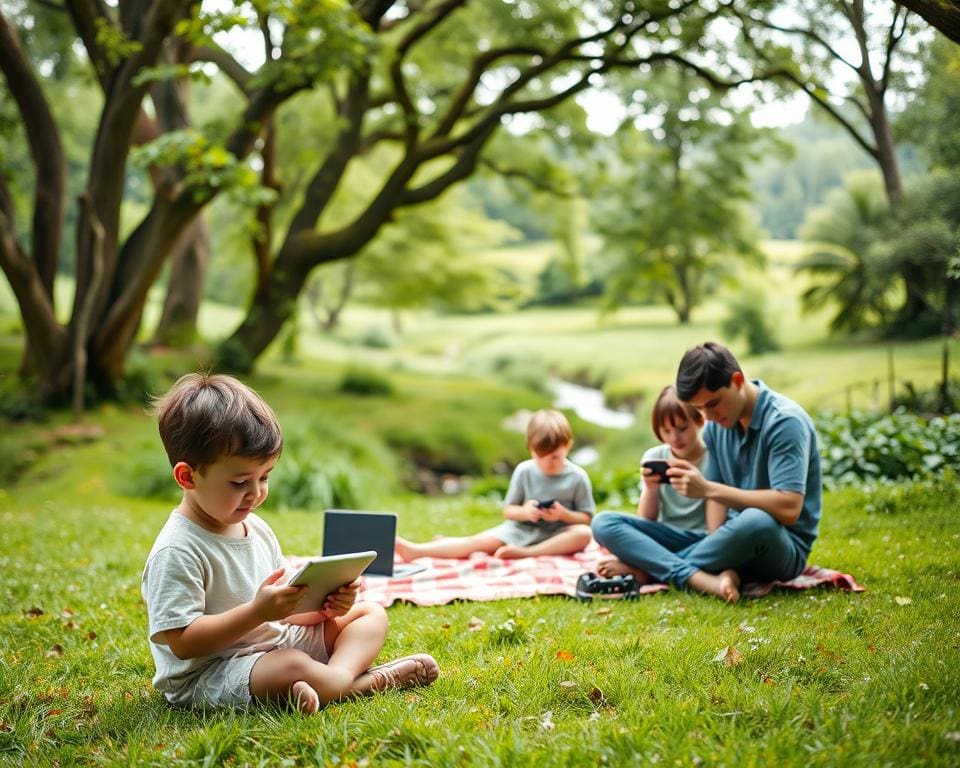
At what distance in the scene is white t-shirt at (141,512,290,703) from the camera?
268 cm

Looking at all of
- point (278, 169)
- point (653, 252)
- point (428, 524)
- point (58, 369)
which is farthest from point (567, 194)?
point (428, 524)

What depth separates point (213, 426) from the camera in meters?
2.72

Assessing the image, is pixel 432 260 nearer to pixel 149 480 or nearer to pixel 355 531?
pixel 149 480

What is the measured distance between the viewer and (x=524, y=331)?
31.0 meters

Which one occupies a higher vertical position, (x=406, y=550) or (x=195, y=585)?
(x=195, y=585)

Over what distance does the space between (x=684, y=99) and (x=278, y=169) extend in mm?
8621

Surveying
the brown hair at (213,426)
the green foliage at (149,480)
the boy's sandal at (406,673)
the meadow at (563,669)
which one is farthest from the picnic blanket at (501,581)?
the green foliage at (149,480)

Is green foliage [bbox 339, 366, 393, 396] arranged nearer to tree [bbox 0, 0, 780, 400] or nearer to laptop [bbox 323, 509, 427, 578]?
tree [bbox 0, 0, 780, 400]

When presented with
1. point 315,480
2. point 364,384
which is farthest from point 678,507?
point 364,384

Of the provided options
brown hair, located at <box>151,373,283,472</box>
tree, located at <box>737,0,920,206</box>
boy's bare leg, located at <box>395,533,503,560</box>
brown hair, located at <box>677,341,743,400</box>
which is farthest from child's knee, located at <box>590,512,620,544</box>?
tree, located at <box>737,0,920,206</box>

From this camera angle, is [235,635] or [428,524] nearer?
[235,635]

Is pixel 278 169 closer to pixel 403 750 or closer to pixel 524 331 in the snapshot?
pixel 524 331

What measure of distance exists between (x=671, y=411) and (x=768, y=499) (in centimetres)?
89

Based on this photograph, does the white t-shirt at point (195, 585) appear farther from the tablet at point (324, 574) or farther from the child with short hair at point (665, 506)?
the child with short hair at point (665, 506)
